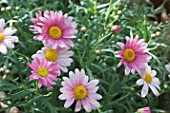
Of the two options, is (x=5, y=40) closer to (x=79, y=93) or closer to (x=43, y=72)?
(x=43, y=72)

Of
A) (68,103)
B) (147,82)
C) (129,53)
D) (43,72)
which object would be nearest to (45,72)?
(43,72)

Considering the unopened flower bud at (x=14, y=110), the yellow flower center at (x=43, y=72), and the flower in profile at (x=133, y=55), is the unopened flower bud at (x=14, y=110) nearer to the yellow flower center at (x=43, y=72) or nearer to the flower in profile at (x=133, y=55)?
the yellow flower center at (x=43, y=72)

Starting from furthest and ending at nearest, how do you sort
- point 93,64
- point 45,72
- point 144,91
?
1. point 93,64
2. point 144,91
3. point 45,72

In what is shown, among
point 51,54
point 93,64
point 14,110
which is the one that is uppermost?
point 51,54

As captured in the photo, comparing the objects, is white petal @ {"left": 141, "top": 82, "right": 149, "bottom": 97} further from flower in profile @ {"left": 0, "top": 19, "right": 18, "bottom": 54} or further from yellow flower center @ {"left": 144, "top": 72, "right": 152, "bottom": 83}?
flower in profile @ {"left": 0, "top": 19, "right": 18, "bottom": 54}

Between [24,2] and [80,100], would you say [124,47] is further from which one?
[24,2]

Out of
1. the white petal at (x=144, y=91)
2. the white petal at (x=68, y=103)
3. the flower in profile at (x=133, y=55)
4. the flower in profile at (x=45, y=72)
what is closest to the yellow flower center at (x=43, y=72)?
the flower in profile at (x=45, y=72)

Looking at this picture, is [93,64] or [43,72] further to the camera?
[93,64]
